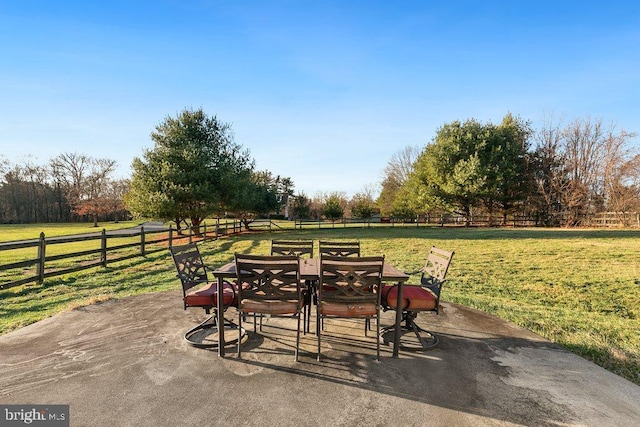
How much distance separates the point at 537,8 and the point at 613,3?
166cm

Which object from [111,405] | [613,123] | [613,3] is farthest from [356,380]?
[613,123]

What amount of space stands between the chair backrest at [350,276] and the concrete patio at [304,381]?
2.13 ft

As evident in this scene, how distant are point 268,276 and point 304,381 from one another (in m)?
0.98

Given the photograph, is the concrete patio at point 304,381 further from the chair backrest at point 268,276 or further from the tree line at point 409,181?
the tree line at point 409,181

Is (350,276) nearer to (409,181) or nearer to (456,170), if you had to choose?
(456,170)

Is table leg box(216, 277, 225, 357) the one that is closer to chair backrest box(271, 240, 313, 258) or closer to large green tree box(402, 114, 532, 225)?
chair backrest box(271, 240, 313, 258)

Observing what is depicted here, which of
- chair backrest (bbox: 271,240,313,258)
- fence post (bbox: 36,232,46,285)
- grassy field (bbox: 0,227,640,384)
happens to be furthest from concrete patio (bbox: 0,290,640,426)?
fence post (bbox: 36,232,46,285)

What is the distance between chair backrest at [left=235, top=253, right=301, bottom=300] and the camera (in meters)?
2.85

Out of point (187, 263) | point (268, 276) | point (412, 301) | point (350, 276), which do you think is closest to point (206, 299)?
point (187, 263)

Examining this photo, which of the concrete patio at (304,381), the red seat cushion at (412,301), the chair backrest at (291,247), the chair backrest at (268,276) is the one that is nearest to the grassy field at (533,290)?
the concrete patio at (304,381)

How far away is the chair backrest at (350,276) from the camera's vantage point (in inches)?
112

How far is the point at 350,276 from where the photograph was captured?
9.48 ft

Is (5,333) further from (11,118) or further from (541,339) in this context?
(11,118)

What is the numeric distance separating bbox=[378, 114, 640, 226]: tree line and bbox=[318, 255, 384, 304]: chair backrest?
24730 millimetres
